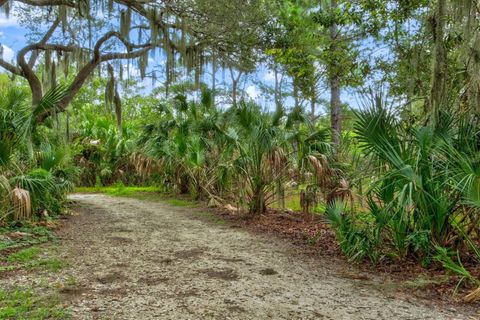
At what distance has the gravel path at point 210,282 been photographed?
3.10 m

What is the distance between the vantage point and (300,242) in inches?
234

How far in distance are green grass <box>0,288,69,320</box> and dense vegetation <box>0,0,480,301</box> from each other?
9.51 feet

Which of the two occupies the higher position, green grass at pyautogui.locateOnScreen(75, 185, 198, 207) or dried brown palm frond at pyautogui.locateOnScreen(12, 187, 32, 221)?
dried brown palm frond at pyautogui.locateOnScreen(12, 187, 32, 221)

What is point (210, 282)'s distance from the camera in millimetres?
3842

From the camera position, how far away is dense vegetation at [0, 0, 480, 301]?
429 centimetres

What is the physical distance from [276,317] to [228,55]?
7.72 metres

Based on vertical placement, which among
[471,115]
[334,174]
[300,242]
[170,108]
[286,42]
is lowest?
[300,242]

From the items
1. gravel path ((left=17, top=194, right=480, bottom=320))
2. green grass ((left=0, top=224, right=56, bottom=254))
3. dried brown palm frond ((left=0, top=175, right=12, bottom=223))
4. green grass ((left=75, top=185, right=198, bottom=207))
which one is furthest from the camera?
green grass ((left=75, top=185, right=198, bottom=207))

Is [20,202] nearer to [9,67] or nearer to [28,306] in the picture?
[28,306]

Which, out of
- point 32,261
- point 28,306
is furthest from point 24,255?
point 28,306

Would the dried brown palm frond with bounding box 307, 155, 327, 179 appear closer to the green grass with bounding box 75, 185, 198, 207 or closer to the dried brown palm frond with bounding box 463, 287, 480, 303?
the dried brown palm frond with bounding box 463, 287, 480, 303

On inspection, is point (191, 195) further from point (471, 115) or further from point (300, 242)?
point (471, 115)

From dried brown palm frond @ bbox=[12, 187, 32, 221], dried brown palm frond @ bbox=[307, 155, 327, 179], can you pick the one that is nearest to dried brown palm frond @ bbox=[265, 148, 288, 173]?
dried brown palm frond @ bbox=[307, 155, 327, 179]

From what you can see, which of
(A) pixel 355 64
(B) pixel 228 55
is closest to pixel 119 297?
(A) pixel 355 64
